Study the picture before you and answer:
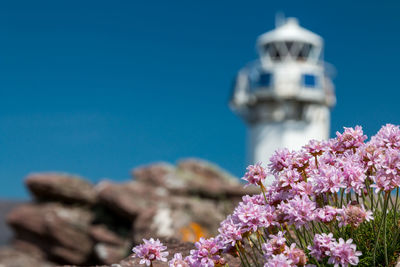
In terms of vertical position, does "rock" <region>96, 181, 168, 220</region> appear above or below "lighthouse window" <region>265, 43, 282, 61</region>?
below

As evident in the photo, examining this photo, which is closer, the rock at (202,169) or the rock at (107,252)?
the rock at (107,252)

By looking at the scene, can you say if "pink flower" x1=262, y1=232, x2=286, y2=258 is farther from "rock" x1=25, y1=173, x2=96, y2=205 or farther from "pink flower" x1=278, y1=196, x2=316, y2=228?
"rock" x1=25, y1=173, x2=96, y2=205

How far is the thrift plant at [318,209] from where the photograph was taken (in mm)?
3193

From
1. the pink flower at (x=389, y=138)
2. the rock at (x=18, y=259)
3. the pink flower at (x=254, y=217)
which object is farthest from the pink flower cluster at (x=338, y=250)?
the rock at (x=18, y=259)

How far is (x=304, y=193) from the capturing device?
341 centimetres

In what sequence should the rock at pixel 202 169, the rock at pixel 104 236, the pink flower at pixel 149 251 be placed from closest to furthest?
the pink flower at pixel 149 251 < the rock at pixel 104 236 < the rock at pixel 202 169

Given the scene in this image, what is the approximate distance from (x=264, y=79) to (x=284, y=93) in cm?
151

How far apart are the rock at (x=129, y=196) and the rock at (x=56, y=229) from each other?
4.73ft

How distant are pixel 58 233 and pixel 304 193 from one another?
2236 cm

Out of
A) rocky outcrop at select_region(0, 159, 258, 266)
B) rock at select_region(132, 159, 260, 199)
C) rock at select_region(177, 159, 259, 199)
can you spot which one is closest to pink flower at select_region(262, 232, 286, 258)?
rocky outcrop at select_region(0, 159, 258, 266)

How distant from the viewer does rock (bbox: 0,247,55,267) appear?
23.9 meters

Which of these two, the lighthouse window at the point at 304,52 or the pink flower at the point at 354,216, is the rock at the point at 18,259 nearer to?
the lighthouse window at the point at 304,52

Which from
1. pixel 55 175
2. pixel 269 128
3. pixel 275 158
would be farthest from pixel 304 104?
pixel 275 158

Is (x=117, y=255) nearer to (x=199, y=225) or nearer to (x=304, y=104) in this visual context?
(x=199, y=225)
